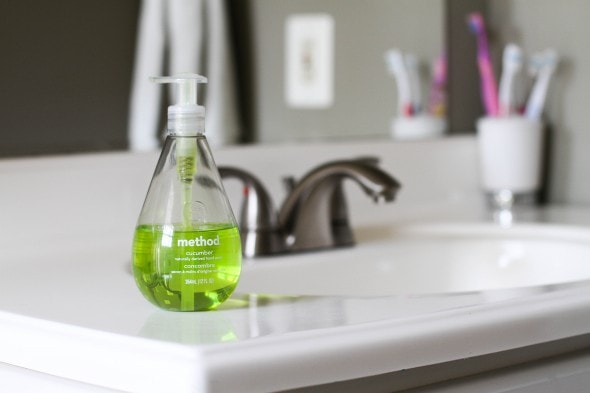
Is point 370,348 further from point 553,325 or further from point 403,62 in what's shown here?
point 403,62

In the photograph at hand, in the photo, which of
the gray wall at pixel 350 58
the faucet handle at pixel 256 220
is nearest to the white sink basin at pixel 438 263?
the faucet handle at pixel 256 220

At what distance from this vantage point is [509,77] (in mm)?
1632

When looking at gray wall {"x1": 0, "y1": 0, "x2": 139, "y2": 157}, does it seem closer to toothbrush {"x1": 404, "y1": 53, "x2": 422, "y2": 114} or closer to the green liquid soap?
the green liquid soap

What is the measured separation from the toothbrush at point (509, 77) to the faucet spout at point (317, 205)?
48 cm

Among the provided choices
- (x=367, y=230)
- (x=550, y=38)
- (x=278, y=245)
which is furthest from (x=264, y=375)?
(x=550, y=38)

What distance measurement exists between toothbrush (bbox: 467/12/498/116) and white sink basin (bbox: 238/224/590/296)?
0.32 meters

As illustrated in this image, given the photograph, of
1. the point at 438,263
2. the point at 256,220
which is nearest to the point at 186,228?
the point at 256,220

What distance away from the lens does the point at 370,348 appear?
741 mm

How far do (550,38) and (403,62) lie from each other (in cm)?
23

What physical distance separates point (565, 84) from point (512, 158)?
0.14 m

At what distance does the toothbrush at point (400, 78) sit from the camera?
159 centimetres

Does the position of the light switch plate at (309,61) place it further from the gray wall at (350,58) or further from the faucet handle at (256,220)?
the faucet handle at (256,220)

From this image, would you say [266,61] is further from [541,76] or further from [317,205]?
[541,76]

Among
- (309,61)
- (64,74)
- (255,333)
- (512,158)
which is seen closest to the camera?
(255,333)
